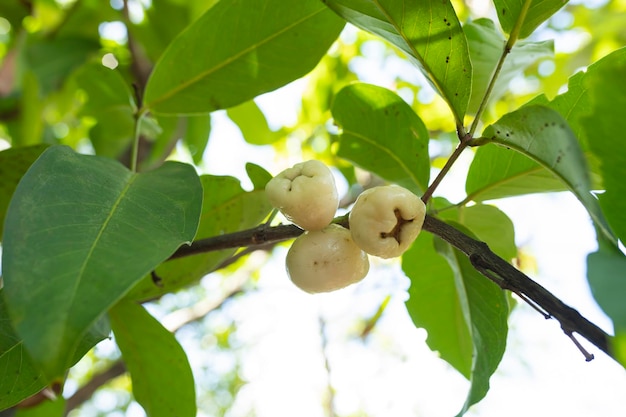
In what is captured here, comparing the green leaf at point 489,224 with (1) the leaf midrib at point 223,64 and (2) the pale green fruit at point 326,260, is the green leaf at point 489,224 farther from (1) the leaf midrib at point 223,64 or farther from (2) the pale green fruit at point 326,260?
(1) the leaf midrib at point 223,64

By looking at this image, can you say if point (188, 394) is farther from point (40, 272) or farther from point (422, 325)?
point (40, 272)

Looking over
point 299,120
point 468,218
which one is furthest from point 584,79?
point 299,120

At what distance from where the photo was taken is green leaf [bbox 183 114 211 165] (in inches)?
61.1

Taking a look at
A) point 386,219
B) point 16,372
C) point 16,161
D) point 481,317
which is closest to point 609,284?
point 386,219

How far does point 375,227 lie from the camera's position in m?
0.68

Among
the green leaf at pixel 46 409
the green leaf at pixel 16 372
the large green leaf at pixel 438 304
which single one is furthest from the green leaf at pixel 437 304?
the green leaf at pixel 46 409

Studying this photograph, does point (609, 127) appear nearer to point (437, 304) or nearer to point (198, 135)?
point (437, 304)

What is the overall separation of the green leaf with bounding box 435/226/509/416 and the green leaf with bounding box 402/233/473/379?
173mm

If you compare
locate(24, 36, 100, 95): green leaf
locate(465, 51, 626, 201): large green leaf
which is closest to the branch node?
locate(465, 51, 626, 201): large green leaf

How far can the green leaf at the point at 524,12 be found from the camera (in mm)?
722

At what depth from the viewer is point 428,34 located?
0.72m

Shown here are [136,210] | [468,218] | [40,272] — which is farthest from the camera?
[468,218]

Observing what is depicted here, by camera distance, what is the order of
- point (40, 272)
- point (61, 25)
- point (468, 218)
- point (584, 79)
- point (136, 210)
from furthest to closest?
point (61, 25)
point (468, 218)
point (584, 79)
point (136, 210)
point (40, 272)

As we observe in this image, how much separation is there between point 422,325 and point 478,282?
0.25m
